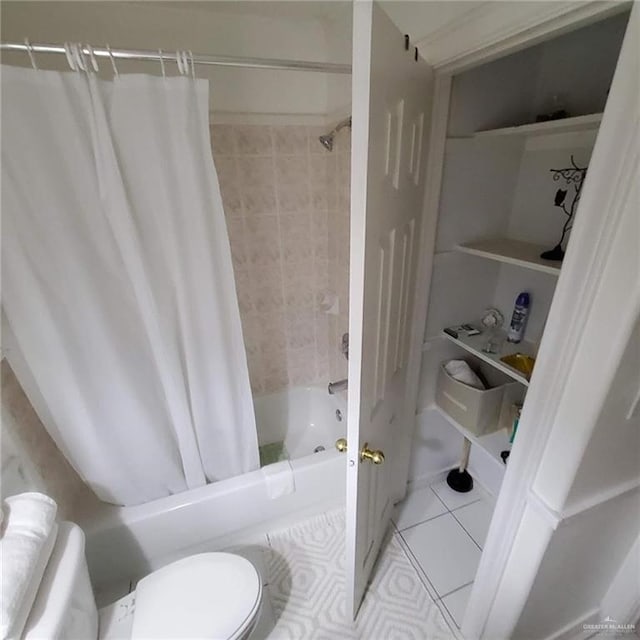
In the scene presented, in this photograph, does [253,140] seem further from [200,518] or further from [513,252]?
[200,518]

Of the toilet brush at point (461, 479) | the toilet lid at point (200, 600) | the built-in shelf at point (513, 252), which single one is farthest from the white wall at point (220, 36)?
the toilet brush at point (461, 479)

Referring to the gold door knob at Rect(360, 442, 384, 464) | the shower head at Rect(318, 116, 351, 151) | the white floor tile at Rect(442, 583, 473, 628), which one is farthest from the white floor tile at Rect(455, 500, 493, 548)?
the shower head at Rect(318, 116, 351, 151)

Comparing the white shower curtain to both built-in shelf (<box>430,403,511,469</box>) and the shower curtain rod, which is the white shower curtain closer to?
the shower curtain rod

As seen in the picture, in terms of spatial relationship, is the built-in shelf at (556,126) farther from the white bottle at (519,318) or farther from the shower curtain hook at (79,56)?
the shower curtain hook at (79,56)

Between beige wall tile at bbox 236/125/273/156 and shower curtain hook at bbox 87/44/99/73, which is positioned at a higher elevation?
shower curtain hook at bbox 87/44/99/73

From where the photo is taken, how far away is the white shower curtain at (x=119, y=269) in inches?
35.6

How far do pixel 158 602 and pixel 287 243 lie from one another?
59.7 inches

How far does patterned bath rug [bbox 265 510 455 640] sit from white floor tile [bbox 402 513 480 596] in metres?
0.07

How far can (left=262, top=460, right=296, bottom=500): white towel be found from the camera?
1407mm

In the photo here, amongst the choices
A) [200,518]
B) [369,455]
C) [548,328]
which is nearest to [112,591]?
[200,518]

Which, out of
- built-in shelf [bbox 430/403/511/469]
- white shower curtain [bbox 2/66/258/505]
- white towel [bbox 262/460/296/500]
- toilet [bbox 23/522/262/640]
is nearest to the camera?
toilet [bbox 23/522/262/640]

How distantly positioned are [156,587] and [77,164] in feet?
Result: 4.15

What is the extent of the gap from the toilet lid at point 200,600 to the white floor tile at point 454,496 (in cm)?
108

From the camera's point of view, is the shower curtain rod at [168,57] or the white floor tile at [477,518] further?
the white floor tile at [477,518]
